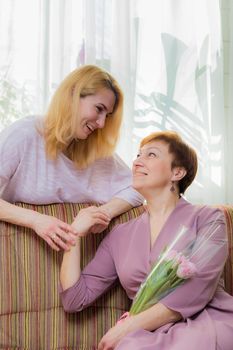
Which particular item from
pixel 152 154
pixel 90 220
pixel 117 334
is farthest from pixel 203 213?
pixel 117 334

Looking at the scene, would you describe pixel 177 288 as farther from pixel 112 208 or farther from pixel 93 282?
pixel 112 208

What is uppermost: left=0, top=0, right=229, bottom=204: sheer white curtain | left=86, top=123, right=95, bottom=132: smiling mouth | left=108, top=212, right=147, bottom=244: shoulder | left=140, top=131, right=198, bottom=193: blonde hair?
left=0, top=0, right=229, bottom=204: sheer white curtain

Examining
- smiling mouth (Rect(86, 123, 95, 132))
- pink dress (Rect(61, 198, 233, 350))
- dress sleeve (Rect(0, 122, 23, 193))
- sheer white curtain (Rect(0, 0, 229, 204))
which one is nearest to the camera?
pink dress (Rect(61, 198, 233, 350))

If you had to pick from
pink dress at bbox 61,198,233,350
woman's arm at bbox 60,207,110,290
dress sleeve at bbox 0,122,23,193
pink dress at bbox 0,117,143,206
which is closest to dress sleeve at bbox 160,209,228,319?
pink dress at bbox 61,198,233,350

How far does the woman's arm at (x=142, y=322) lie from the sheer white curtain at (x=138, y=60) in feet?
3.32

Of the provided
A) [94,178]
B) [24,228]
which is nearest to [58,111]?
[94,178]

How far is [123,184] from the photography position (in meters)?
2.24

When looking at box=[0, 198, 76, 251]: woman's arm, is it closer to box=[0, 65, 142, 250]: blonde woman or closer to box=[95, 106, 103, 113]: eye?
box=[0, 65, 142, 250]: blonde woman

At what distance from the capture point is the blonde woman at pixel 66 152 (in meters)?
2.06

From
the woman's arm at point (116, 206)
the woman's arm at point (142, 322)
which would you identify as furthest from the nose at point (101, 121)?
the woman's arm at point (142, 322)

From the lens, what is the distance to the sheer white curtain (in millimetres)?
2490

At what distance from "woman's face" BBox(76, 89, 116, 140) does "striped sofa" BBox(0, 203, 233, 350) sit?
424 mm

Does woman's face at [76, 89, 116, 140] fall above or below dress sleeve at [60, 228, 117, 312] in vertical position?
above

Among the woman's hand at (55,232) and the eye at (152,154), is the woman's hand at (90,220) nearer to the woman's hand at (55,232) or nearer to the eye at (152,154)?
the woman's hand at (55,232)
